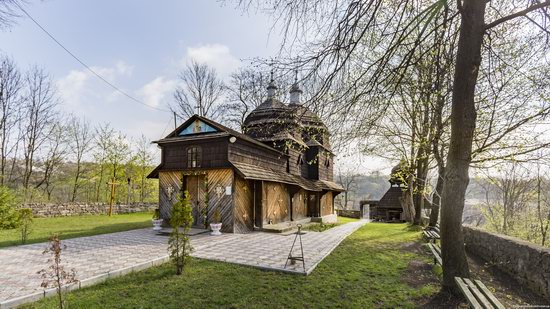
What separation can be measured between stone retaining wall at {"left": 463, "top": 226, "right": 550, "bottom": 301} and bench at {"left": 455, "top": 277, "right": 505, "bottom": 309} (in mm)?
1617

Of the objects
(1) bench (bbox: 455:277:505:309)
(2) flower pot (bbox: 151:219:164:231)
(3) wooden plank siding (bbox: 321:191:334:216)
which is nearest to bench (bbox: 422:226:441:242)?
(1) bench (bbox: 455:277:505:309)

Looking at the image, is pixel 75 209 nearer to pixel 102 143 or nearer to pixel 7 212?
pixel 7 212

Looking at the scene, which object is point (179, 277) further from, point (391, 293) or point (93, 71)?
point (93, 71)

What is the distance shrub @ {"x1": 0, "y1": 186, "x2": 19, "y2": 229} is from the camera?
1289cm

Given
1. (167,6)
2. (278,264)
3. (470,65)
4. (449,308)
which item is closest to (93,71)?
(167,6)

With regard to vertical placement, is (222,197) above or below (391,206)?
above

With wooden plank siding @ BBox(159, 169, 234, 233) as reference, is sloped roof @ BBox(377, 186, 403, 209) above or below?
below

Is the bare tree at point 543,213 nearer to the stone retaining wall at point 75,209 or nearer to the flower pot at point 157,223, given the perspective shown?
the flower pot at point 157,223

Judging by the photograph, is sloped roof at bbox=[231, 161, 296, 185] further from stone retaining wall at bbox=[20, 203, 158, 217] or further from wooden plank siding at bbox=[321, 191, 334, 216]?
stone retaining wall at bbox=[20, 203, 158, 217]

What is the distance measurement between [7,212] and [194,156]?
9.07 m

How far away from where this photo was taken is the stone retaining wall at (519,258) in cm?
511

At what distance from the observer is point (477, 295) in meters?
4.00

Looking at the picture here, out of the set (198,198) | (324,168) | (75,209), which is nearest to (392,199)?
(324,168)

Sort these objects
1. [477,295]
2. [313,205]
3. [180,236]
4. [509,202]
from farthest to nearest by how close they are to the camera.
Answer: [313,205], [509,202], [180,236], [477,295]
